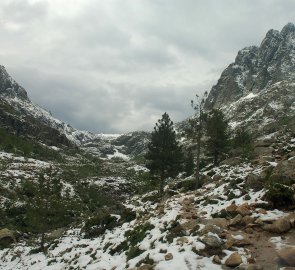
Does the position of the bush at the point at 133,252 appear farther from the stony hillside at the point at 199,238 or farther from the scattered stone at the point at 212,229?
the scattered stone at the point at 212,229

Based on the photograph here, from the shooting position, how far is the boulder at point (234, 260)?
14039 millimetres

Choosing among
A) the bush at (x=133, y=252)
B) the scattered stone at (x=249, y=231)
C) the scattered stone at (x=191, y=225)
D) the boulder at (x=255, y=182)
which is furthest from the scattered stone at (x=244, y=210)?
the bush at (x=133, y=252)

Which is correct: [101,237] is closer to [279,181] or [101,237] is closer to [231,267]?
[279,181]

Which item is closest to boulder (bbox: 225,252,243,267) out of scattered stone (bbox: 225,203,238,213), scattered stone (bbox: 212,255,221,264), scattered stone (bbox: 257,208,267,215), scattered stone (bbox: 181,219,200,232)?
scattered stone (bbox: 212,255,221,264)

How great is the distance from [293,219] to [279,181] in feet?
17.1

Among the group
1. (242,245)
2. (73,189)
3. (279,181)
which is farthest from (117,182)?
(242,245)

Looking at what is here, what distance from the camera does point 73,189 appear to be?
58875 mm

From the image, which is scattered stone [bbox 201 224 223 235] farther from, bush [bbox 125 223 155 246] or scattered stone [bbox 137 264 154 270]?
bush [bbox 125 223 155 246]

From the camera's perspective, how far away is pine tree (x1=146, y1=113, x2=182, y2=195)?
49.5m

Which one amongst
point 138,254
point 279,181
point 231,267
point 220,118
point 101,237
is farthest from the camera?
point 220,118

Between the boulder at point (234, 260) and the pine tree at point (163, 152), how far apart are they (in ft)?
115

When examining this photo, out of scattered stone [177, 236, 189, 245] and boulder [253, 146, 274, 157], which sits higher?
boulder [253, 146, 274, 157]

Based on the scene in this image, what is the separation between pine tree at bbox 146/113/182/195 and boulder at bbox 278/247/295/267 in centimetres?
3568

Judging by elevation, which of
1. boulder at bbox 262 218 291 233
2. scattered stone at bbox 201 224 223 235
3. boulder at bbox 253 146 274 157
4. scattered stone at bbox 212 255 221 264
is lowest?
scattered stone at bbox 212 255 221 264
